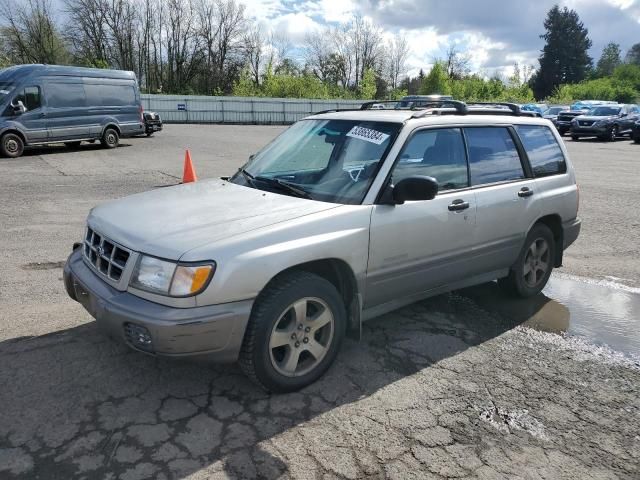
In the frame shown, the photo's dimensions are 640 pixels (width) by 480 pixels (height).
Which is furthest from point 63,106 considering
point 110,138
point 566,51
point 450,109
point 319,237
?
point 566,51

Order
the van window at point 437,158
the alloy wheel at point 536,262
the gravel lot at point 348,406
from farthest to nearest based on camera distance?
the alloy wheel at point 536,262 → the van window at point 437,158 → the gravel lot at point 348,406

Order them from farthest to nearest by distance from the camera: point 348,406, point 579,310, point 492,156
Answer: point 579,310 → point 492,156 → point 348,406

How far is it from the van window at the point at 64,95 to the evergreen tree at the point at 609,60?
3835 inches

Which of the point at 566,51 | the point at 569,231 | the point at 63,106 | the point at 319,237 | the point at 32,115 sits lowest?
the point at 569,231

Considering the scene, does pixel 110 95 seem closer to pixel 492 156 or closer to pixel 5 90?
pixel 5 90

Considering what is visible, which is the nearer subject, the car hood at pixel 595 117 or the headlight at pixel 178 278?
the headlight at pixel 178 278

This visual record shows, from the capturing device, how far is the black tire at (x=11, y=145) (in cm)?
1434

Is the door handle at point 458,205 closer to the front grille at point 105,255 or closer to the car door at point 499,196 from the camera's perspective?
the car door at point 499,196

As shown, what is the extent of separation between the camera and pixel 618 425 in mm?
3033

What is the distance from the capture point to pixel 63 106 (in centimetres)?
1556

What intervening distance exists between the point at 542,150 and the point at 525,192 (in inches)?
25.7

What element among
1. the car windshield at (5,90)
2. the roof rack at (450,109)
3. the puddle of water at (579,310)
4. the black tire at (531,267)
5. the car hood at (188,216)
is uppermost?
the car windshield at (5,90)

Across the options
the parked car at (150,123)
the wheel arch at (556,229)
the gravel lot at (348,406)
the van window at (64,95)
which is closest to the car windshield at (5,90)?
the van window at (64,95)

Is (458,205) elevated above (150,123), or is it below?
above
